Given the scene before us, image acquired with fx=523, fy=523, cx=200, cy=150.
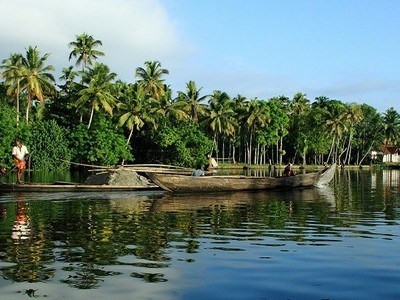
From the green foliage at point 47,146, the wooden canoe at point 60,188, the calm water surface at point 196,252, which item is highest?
the green foliage at point 47,146

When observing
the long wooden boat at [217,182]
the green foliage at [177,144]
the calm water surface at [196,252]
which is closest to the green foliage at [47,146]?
the green foliage at [177,144]

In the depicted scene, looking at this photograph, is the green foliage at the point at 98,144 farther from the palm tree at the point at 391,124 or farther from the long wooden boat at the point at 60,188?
the palm tree at the point at 391,124

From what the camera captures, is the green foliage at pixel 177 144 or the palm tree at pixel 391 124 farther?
the palm tree at pixel 391 124

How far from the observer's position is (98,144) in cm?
5594

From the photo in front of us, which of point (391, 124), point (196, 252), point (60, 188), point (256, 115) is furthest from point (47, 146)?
point (391, 124)

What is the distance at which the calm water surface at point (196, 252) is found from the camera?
730cm

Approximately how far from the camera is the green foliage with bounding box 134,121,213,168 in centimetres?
6175

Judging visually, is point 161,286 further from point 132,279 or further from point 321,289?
point 321,289

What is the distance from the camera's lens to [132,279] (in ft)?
25.5

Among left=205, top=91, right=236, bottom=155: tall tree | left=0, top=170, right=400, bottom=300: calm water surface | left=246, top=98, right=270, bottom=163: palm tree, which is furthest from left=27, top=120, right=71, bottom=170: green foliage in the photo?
left=0, top=170, right=400, bottom=300: calm water surface

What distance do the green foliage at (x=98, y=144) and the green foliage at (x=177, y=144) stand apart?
17.7 feet

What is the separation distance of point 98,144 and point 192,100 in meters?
17.1

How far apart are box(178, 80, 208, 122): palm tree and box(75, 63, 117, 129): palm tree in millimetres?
13840

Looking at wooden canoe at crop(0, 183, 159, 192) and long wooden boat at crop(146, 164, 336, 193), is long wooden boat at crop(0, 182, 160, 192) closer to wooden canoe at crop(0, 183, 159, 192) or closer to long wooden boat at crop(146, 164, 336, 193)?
wooden canoe at crop(0, 183, 159, 192)
